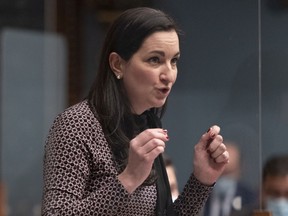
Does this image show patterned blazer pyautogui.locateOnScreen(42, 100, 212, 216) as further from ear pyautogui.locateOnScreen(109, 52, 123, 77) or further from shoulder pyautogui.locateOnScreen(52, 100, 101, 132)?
ear pyautogui.locateOnScreen(109, 52, 123, 77)

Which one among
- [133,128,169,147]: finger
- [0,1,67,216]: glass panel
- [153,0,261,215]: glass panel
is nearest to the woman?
[133,128,169,147]: finger

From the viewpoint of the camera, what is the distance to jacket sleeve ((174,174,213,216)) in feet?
9.52

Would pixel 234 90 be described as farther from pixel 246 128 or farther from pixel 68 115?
pixel 68 115

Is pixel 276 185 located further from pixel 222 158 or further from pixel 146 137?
pixel 146 137

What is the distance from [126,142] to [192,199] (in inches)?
11.6

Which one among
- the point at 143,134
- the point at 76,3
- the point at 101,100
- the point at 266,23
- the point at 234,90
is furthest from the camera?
the point at 76,3

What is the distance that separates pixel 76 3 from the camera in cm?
616

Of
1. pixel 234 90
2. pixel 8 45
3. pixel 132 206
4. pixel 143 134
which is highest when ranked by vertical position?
pixel 8 45

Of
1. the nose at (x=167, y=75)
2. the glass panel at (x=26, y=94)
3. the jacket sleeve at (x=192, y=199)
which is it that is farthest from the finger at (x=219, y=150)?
the glass panel at (x=26, y=94)

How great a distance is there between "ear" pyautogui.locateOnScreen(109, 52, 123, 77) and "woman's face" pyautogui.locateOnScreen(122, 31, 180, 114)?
12mm

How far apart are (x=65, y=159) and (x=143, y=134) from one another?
0.76 feet

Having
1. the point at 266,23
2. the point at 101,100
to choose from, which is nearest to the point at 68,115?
the point at 101,100

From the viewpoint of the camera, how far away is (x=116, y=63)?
285 cm

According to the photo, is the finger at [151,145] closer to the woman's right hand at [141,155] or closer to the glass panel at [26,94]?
the woman's right hand at [141,155]
